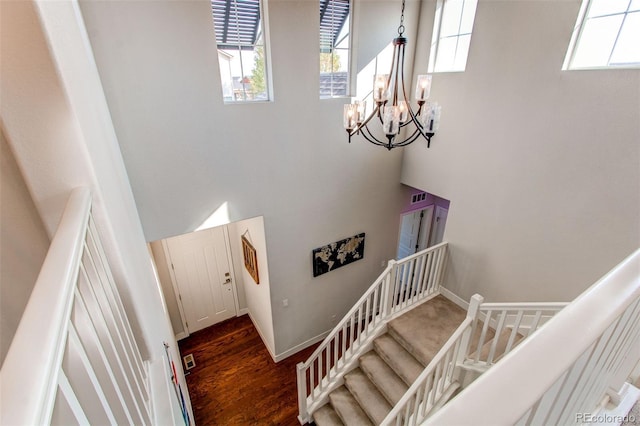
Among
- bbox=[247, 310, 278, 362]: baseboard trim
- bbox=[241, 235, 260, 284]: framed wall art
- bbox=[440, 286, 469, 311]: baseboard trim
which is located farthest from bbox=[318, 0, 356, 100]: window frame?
bbox=[247, 310, 278, 362]: baseboard trim

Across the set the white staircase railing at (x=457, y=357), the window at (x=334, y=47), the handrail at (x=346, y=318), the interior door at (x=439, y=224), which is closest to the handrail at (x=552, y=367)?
the white staircase railing at (x=457, y=357)

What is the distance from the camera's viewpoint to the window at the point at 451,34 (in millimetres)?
3467

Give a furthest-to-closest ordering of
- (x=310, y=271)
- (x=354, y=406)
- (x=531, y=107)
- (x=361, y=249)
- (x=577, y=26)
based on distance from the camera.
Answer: (x=361, y=249)
(x=310, y=271)
(x=354, y=406)
(x=531, y=107)
(x=577, y=26)

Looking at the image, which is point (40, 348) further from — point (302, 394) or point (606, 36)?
Result: point (606, 36)

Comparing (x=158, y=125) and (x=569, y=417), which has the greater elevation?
(x=158, y=125)

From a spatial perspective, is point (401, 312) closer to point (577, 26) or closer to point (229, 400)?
point (229, 400)

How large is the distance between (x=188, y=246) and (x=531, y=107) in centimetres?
486

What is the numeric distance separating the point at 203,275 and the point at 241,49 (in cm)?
357

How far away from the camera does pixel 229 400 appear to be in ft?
13.1

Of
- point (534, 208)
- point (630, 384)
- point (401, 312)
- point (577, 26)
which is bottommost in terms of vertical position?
point (401, 312)

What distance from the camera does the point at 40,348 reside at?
41cm

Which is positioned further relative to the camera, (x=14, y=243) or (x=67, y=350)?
(x=14, y=243)

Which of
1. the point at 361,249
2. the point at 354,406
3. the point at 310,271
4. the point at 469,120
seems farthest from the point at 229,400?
the point at 469,120

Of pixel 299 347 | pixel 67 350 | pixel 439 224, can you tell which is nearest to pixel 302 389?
pixel 299 347
